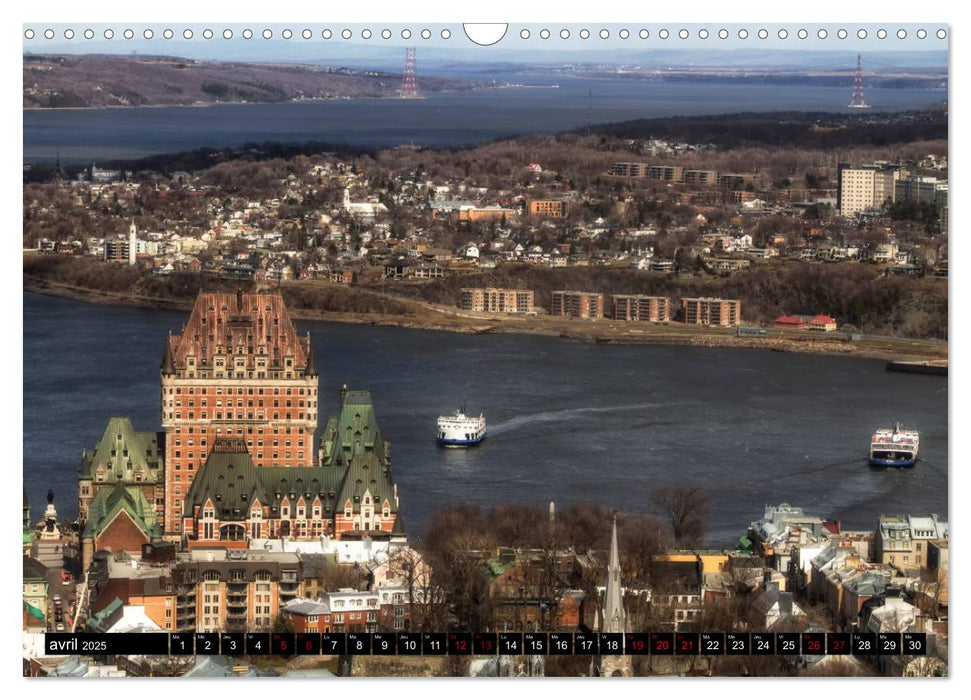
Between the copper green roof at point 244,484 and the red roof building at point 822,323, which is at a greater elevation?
the copper green roof at point 244,484

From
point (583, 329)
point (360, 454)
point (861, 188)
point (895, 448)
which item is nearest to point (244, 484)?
point (360, 454)

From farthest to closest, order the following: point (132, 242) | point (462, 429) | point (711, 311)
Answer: point (711, 311)
point (132, 242)
point (462, 429)

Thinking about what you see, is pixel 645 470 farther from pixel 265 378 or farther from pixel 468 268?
pixel 468 268

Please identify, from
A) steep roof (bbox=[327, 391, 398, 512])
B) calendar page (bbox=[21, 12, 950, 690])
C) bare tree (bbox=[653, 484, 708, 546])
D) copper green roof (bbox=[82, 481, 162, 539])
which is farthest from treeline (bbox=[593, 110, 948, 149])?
copper green roof (bbox=[82, 481, 162, 539])

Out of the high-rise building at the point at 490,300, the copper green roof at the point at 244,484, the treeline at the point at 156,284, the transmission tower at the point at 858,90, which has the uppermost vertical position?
the transmission tower at the point at 858,90

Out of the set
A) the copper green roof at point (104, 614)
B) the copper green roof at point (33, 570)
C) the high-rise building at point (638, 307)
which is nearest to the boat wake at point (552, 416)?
the high-rise building at point (638, 307)

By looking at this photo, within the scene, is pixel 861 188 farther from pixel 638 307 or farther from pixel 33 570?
pixel 33 570

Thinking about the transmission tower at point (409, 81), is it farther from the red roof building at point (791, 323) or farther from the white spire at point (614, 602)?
the red roof building at point (791, 323)
